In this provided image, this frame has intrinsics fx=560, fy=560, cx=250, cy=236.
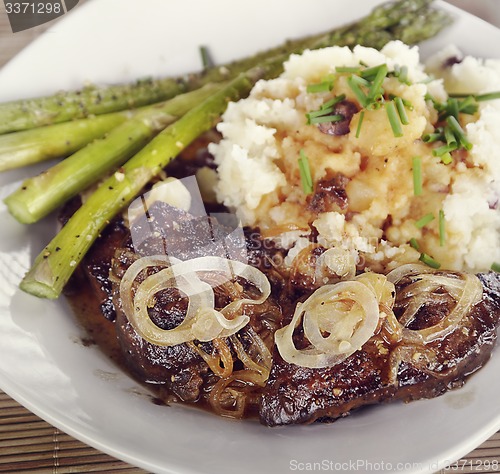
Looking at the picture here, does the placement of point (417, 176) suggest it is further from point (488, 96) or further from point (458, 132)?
point (488, 96)

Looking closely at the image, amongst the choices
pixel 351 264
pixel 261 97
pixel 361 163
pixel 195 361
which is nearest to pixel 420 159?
pixel 361 163

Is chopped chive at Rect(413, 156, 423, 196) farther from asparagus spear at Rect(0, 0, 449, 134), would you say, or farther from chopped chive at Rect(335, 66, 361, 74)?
asparagus spear at Rect(0, 0, 449, 134)

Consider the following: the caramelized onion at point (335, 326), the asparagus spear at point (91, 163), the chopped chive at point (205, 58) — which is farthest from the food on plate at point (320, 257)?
the chopped chive at point (205, 58)

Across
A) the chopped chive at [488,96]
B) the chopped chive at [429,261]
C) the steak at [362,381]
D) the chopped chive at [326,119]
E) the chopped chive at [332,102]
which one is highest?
the chopped chive at [332,102]

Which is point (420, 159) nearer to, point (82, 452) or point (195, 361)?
point (195, 361)

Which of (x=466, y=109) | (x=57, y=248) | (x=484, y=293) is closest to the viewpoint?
(x=484, y=293)

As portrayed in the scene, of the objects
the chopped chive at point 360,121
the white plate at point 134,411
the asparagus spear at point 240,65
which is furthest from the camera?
Answer: the asparagus spear at point 240,65

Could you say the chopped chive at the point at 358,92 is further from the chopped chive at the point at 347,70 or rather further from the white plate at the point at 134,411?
the white plate at the point at 134,411
